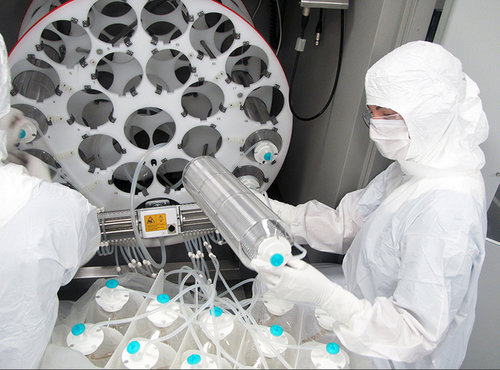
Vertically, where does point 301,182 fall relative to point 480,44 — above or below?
below

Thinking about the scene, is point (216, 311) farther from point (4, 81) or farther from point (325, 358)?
point (4, 81)

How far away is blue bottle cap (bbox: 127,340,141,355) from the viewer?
919 millimetres

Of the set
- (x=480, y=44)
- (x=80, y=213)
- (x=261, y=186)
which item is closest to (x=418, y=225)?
(x=480, y=44)

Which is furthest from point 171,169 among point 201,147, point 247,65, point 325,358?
point 325,358

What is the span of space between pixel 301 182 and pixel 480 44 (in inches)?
41.3

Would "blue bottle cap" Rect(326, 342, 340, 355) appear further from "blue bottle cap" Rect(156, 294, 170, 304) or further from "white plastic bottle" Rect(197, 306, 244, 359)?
"blue bottle cap" Rect(156, 294, 170, 304)

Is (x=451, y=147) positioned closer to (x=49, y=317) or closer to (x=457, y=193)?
(x=457, y=193)

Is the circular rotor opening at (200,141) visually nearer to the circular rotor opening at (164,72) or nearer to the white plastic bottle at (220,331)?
the circular rotor opening at (164,72)

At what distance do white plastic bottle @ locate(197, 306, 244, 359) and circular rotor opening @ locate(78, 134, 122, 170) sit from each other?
77cm

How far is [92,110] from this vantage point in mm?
1542

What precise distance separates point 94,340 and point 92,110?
0.89 metres

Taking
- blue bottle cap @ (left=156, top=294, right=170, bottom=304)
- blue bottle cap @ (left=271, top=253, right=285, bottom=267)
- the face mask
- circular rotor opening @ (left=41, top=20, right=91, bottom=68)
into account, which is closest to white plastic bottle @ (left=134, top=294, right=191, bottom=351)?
blue bottle cap @ (left=156, top=294, right=170, bottom=304)

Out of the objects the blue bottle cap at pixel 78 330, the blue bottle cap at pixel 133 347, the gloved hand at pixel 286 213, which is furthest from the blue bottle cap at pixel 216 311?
the gloved hand at pixel 286 213

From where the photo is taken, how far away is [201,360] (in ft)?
3.10
